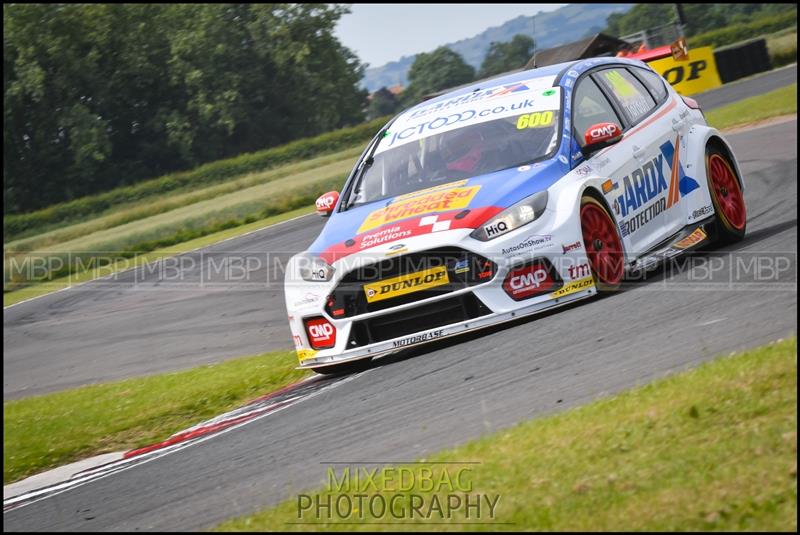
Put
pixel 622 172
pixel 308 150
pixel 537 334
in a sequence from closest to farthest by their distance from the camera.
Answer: pixel 537 334 < pixel 622 172 < pixel 308 150

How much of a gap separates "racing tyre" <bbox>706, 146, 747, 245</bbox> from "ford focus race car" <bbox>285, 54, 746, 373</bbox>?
15 mm

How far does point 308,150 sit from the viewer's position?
176 feet

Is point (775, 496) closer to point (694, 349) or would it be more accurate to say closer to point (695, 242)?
point (694, 349)

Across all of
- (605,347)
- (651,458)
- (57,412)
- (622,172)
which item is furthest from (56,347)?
(651,458)

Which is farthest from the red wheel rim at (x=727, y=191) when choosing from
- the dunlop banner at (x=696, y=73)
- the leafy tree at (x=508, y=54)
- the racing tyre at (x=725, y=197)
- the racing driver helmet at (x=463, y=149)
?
the leafy tree at (x=508, y=54)

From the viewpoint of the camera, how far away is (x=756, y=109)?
73.4ft

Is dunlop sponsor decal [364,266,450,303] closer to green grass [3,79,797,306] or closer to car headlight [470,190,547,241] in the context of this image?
car headlight [470,190,547,241]

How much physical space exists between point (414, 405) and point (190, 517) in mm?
1498

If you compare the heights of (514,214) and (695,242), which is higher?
(514,214)

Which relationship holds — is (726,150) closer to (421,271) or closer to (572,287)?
(572,287)

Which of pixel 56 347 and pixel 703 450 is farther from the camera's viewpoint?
pixel 56 347

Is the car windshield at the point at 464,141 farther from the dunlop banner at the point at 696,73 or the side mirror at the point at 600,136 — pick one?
the dunlop banner at the point at 696,73

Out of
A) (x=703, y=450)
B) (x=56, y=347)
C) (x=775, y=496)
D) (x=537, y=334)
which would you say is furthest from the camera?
(x=56, y=347)

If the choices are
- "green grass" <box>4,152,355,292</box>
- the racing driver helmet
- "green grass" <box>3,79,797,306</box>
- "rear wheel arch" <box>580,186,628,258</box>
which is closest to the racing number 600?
the racing driver helmet
